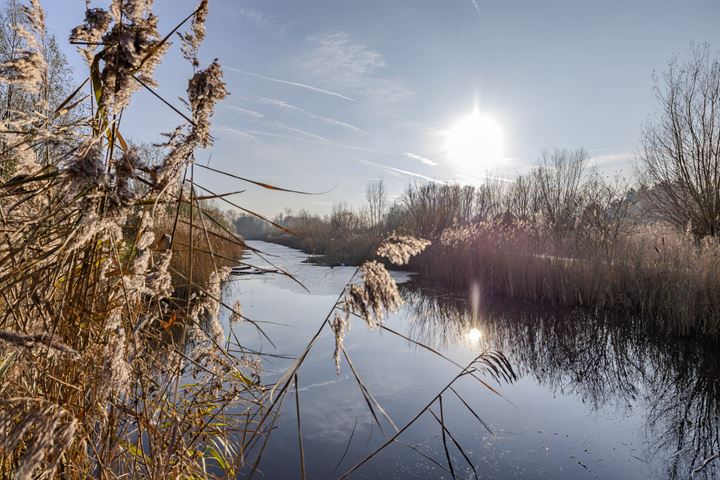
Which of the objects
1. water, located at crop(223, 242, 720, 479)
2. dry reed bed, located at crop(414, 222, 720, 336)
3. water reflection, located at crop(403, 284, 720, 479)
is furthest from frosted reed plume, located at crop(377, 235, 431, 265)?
dry reed bed, located at crop(414, 222, 720, 336)

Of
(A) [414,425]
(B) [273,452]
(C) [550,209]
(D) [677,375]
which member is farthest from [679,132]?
(B) [273,452]

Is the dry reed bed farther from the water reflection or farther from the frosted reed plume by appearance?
the frosted reed plume

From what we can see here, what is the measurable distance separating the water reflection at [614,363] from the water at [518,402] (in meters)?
0.02

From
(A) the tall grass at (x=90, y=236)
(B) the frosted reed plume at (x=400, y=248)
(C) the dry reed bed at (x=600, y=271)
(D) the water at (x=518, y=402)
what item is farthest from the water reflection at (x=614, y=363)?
(A) the tall grass at (x=90, y=236)

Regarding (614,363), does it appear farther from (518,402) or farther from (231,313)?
(231,313)

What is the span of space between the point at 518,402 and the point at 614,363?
2.21 meters

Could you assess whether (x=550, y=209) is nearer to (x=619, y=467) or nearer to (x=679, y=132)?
(x=679, y=132)

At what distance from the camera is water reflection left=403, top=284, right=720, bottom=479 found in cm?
364

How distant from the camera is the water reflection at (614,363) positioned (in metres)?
3.64

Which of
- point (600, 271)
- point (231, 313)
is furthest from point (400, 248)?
point (600, 271)

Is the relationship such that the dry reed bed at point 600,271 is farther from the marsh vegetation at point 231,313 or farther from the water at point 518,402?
the water at point 518,402

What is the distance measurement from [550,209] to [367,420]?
2393cm

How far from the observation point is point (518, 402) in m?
4.34

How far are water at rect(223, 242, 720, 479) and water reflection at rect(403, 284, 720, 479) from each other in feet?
0.06
